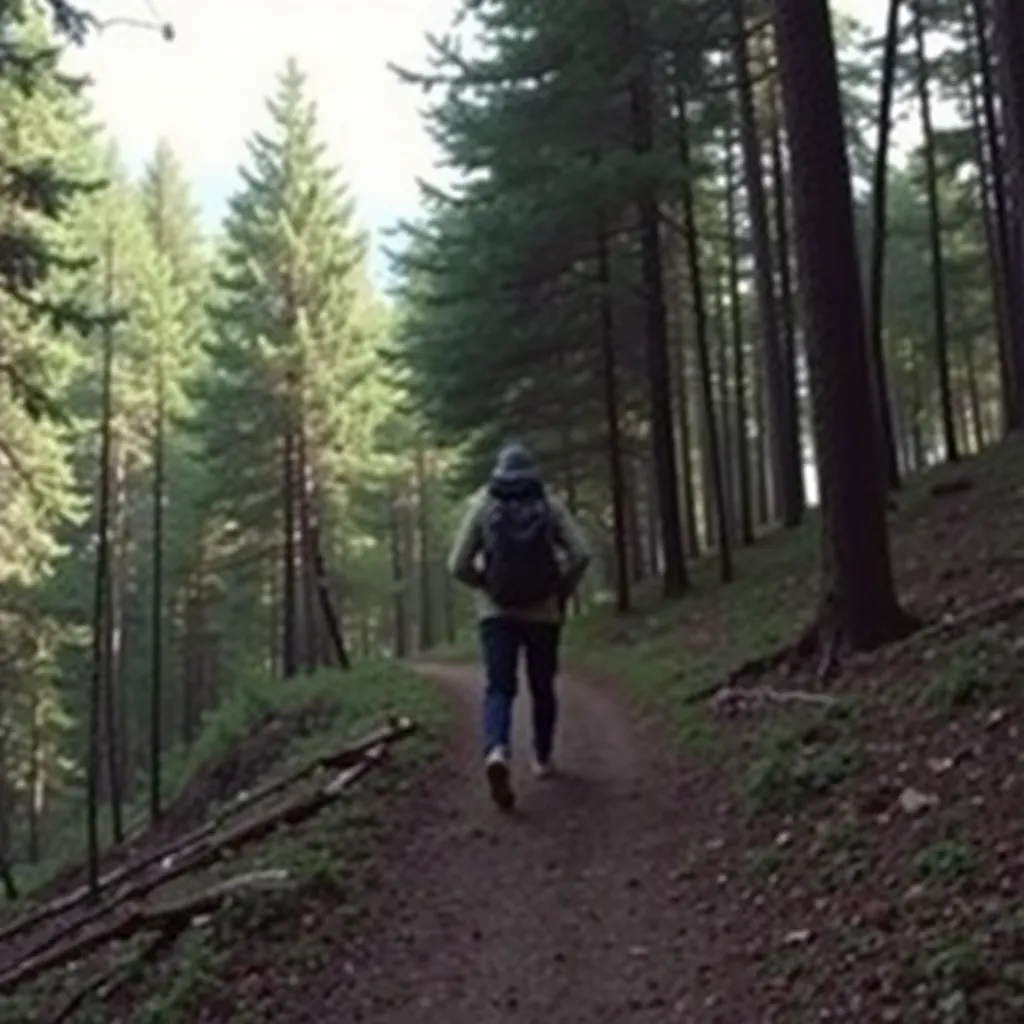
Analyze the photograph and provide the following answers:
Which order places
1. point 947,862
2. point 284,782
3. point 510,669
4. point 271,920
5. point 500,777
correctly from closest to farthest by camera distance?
point 947,862 < point 271,920 < point 500,777 < point 510,669 < point 284,782

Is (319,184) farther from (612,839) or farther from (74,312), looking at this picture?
(612,839)

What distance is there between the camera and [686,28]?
21.5m

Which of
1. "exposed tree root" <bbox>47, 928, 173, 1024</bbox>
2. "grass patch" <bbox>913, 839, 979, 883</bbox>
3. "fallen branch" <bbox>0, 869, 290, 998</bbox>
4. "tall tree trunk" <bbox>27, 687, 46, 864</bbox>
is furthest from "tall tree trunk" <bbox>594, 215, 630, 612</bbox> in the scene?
"tall tree trunk" <bbox>27, 687, 46, 864</bbox>

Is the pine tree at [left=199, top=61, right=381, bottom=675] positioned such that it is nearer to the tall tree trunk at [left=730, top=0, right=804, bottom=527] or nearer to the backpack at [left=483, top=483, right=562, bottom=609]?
the tall tree trunk at [left=730, top=0, right=804, bottom=527]

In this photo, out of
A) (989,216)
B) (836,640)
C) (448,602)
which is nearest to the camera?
(836,640)

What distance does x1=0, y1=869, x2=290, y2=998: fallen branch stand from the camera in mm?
8227

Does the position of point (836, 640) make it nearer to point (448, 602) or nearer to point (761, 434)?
point (761, 434)

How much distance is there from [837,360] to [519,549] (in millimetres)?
2529

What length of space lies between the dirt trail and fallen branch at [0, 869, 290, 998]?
0.67 m

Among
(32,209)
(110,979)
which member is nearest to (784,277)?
(32,209)

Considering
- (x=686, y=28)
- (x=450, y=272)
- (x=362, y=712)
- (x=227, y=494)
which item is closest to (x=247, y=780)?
(x=362, y=712)

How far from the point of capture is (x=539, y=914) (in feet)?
25.0

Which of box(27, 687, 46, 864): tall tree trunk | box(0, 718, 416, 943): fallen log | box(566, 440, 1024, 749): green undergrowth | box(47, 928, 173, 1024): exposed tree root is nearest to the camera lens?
box(47, 928, 173, 1024): exposed tree root

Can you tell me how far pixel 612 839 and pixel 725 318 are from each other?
113 feet
